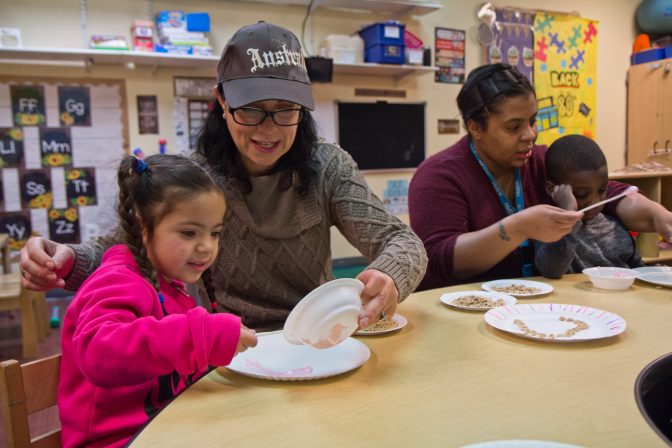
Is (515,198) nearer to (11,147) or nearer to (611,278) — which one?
(611,278)

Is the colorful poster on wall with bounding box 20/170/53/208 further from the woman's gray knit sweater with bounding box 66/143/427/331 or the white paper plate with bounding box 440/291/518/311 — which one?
the white paper plate with bounding box 440/291/518/311

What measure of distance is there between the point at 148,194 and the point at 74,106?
2.90 metres

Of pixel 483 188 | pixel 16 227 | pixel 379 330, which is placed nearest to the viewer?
pixel 379 330

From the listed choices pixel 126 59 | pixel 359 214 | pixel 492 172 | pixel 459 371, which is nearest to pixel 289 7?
pixel 126 59

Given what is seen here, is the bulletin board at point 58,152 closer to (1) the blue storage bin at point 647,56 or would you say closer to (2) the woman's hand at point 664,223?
(2) the woman's hand at point 664,223

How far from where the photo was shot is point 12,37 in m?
3.22

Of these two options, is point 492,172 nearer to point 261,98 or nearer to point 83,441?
point 261,98

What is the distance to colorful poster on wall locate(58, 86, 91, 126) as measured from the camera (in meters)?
3.54

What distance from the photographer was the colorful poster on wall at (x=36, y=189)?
11.6ft

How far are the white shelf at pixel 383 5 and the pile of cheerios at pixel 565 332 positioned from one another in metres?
3.38

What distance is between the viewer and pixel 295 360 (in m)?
1.00

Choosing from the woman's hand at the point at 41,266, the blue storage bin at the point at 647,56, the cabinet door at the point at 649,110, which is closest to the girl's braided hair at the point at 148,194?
the woman's hand at the point at 41,266

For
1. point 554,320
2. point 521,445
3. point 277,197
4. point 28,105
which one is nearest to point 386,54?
point 28,105

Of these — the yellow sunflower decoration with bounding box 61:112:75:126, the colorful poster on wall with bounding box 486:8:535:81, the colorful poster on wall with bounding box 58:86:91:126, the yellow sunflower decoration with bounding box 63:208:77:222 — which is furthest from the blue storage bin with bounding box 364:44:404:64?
the yellow sunflower decoration with bounding box 63:208:77:222
